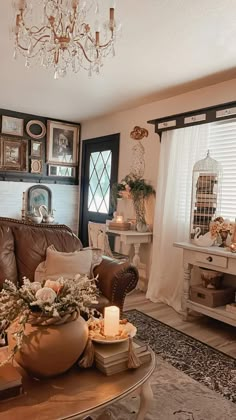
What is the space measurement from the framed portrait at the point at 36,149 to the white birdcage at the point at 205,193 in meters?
2.94

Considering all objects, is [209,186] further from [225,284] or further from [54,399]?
[54,399]

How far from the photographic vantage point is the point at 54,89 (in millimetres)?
3883

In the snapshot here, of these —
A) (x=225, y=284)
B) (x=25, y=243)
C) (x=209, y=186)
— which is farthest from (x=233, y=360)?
(x=25, y=243)

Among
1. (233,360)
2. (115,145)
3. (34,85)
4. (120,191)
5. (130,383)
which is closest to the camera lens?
(130,383)

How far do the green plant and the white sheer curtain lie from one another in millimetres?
241

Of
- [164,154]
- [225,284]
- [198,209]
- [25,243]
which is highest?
[164,154]

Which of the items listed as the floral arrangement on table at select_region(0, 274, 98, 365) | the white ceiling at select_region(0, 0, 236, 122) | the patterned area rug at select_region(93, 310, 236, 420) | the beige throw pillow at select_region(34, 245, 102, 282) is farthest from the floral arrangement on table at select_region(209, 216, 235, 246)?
the floral arrangement on table at select_region(0, 274, 98, 365)

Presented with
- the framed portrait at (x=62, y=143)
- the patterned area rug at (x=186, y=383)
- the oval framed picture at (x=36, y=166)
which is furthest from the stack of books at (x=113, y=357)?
the framed portrait at (x=62, y=143)

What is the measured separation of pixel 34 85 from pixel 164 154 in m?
1.74

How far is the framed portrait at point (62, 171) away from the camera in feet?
18.4

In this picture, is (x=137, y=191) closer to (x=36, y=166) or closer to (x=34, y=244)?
(x=34, y=244)

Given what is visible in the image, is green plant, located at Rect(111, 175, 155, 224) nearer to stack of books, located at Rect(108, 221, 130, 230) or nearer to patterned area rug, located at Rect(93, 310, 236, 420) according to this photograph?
stack of books, located at Rect(108, 221, 130, 230)

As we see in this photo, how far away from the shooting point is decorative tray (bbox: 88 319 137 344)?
152cm

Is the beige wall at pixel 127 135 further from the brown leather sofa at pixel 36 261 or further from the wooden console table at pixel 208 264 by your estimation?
the brown leather sofa at pixel 36 261
